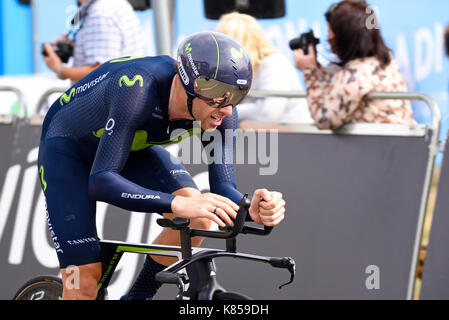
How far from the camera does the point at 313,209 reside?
5633 mm

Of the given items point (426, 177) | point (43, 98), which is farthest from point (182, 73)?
point (43, 98)

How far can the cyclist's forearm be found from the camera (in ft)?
11.4

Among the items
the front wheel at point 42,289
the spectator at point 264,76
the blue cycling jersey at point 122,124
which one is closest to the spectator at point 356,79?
the spectator at point 264,76

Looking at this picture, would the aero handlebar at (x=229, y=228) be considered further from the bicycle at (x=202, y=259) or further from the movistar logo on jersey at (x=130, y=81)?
the movistar logo on jersey at (x=130, y=81)

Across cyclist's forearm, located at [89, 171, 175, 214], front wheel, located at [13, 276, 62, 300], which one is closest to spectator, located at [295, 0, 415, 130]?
front wheel, located at [13, 276, 62, 300]

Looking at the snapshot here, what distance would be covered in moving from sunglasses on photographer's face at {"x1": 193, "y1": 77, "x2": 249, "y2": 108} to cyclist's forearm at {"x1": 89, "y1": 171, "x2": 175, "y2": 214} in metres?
0.49

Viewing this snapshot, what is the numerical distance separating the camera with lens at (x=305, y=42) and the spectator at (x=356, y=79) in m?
0.20

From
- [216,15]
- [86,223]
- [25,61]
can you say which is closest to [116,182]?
[86,223]

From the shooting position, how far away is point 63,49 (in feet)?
A: 22.5

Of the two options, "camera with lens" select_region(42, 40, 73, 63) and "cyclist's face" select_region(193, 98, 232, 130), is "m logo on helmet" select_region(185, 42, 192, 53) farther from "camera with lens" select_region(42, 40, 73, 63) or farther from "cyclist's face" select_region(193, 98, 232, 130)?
"camera with lens" select_region(42, 40, 73, 63)

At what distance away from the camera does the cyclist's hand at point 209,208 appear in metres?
3.35

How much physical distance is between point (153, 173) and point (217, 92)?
917mm

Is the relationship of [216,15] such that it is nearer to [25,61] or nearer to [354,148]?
[354,148]

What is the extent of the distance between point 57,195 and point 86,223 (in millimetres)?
218
